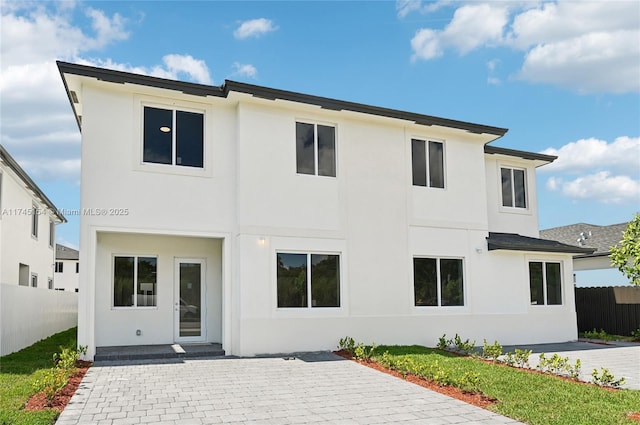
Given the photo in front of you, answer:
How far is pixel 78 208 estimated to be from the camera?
12.3 m

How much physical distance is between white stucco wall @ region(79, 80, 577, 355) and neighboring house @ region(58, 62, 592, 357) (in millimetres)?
37

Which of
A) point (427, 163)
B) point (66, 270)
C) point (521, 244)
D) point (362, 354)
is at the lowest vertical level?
point (362, 354)

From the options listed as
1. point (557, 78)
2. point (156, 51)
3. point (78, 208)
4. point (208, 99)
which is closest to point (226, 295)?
point (78, 208)

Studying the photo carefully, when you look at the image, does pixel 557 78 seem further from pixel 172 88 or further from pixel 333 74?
pixel 172 88

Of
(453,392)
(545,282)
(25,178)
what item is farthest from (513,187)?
(25,178)

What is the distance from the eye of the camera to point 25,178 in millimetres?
19891

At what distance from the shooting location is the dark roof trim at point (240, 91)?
1214cm

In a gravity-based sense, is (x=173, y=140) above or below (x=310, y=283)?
above

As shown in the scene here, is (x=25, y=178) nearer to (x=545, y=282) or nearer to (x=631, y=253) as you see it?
(x=545, y=282)

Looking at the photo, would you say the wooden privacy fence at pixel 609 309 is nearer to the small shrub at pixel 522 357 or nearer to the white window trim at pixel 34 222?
the small shrub at pixel 522 357

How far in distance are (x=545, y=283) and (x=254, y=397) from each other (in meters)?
11.7

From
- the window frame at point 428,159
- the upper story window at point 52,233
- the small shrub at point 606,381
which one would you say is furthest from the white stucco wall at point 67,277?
the small shrub at point 606,381

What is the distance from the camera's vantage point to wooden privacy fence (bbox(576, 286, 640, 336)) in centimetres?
1889

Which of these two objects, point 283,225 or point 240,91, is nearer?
point 240,91
